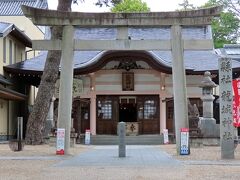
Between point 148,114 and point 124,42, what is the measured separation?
50.4ft

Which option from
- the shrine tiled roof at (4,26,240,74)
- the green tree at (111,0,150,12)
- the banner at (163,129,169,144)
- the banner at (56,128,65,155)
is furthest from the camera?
the green tree at (111,0,150,12)

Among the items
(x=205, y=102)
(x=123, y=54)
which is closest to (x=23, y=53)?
(x=123, y=54)

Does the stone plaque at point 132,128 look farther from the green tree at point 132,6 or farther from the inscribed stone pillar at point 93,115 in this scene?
the green tree at point 132,6

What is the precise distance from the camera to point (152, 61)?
30.8 meters

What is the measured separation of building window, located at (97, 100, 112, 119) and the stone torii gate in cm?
1477

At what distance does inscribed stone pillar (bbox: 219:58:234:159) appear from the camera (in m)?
15.8

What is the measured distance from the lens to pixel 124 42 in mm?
17578

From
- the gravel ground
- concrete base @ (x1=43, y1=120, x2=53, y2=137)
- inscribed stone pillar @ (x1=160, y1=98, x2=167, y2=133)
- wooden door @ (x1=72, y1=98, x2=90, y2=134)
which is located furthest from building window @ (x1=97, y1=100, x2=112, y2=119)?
the gravel ground

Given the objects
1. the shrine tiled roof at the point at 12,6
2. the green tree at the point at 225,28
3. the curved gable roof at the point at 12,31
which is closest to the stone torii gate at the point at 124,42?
the curved gable roof at the point at 12,31

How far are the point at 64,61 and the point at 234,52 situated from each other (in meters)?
26.7

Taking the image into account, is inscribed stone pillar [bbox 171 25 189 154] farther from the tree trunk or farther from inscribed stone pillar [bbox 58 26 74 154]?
the tree trunk

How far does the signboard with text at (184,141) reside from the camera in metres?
17.1

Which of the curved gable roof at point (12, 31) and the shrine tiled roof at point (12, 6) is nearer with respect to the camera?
the curved gable roof at point (12, 31)

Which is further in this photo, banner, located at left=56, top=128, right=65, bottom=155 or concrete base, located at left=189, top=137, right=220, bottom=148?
concrete base, located at left=189, top=137, right=220, bottom=148
